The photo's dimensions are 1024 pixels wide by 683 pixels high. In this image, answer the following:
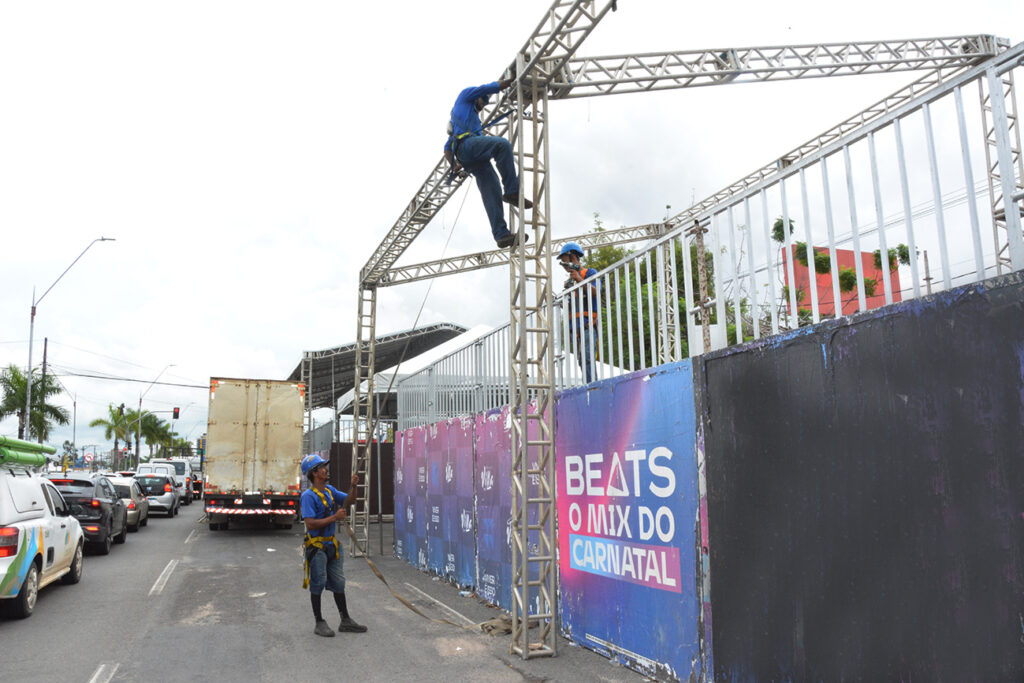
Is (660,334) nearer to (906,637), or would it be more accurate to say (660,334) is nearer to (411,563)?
(906,637)

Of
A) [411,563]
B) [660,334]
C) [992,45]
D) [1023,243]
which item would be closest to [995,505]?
[1023,243]

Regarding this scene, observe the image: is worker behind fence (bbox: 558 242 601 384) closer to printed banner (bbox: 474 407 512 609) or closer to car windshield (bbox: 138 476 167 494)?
printed banner (bbox: 474 407 512 609)

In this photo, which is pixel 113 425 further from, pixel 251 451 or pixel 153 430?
pixel 251 451

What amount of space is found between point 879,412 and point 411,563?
38.9 feet

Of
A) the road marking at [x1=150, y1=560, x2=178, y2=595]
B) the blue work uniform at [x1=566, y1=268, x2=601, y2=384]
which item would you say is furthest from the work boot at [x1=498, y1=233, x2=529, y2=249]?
the road marking at [x1=150, y1=560, x2=178, y2=595]

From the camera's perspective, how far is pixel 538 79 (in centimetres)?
835

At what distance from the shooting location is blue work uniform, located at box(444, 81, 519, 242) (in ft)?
28.3

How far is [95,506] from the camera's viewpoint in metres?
15.4

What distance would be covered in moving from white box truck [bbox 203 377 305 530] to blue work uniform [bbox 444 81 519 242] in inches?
525

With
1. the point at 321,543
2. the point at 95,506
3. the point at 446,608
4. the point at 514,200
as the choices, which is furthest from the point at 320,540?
the point at 95,506

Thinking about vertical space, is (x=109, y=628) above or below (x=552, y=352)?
below

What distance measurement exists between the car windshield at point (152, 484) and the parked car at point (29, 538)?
630 inches

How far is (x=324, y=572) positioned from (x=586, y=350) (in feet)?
12.1

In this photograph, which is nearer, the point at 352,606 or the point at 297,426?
the point at 352,606
